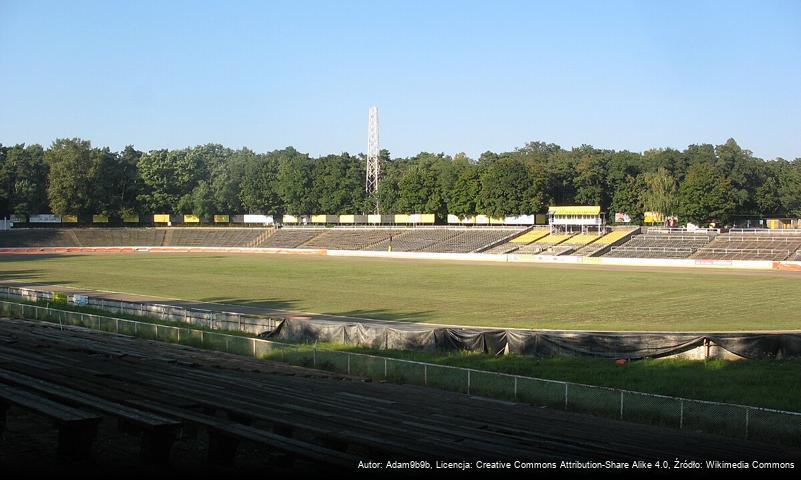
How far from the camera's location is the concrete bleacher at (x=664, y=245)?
88.5m

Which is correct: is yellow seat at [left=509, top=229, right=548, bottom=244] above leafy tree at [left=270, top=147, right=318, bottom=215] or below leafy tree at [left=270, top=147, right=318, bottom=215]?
below

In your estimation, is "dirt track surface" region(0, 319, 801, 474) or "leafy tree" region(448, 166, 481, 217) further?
"leafy tree" region(448, 166, 481, 217)

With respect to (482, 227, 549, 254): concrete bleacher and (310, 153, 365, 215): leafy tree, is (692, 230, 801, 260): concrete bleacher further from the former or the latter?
(310, 153, 365, 215): leafy tree

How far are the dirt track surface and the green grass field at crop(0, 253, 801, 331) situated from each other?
22.2 m

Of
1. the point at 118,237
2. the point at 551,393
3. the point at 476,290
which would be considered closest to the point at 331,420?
the point at 551,393

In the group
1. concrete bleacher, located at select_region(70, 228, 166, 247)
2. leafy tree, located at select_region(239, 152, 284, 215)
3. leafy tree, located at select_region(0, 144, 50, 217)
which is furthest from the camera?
leafy tree, located at select_region(239, 152, 284, 215)

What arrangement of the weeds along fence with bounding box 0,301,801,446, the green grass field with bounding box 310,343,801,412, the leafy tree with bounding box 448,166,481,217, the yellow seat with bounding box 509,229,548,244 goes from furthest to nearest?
the leafy tree with bounding box 448,166,481,217
the yellow seat with bounding box 509,229,548,244
the green grass field with bounding box 310,343,801,412
the weeds along fence with bounding box 0,301,801,446

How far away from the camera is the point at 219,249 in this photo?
412ft

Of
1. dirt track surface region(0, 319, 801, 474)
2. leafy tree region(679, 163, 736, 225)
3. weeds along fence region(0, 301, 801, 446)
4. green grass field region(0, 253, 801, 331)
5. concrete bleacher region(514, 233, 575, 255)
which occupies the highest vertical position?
leafy tree region(679, 163, 736, 225)

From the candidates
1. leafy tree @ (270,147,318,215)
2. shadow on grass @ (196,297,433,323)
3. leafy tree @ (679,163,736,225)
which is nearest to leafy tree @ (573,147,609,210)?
leafy tree @ (679,163,736,225)

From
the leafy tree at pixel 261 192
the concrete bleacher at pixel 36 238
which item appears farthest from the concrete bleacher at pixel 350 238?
the concrete bleacher at pixel 36 238

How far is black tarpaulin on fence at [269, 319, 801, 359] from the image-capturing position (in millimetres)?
24750

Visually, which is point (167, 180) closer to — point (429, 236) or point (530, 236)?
point (429, 236)

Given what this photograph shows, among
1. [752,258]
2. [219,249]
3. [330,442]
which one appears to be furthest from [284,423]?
[219,249]
